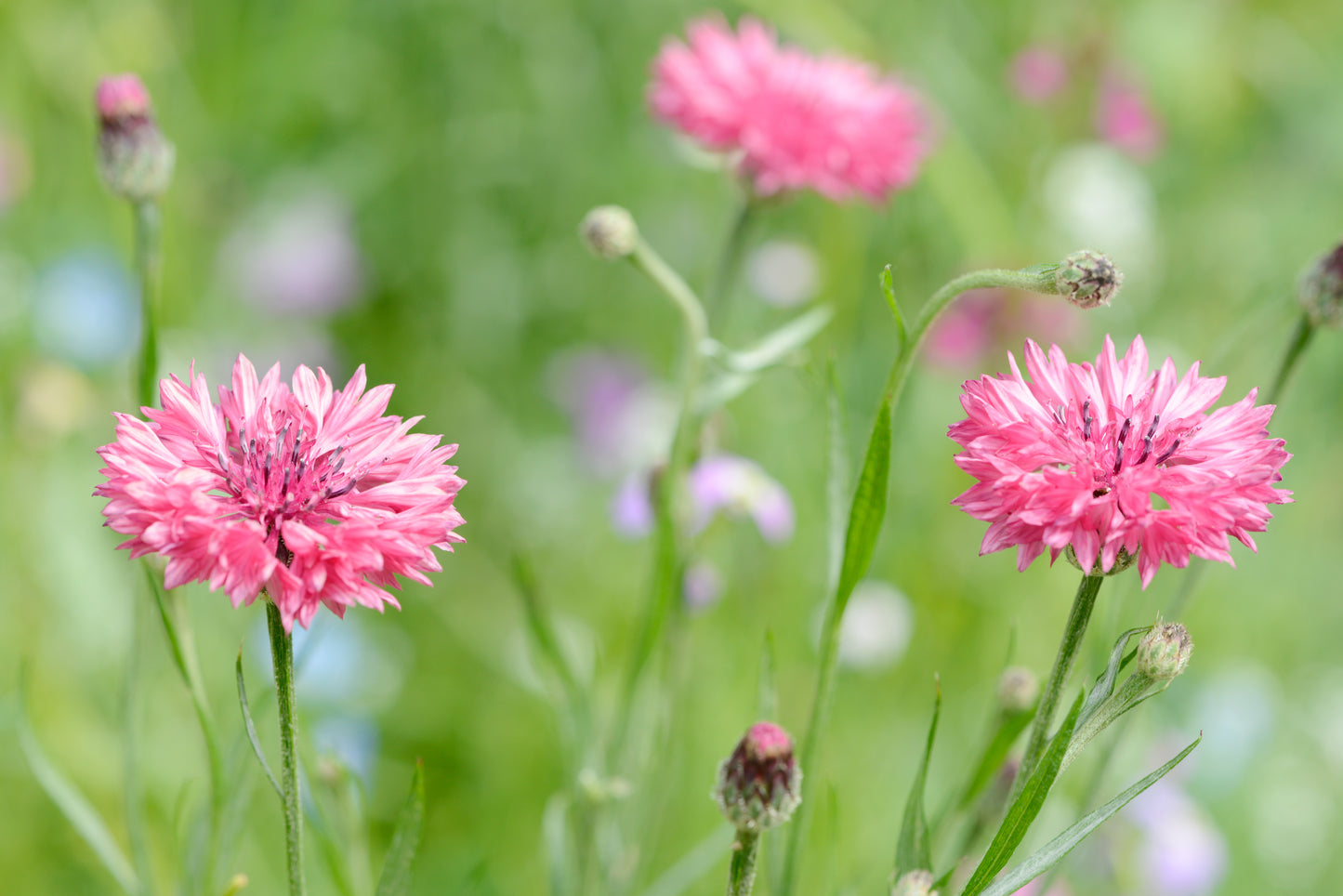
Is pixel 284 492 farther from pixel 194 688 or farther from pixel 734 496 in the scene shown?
pixel 734 496

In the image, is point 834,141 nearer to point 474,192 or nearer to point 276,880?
point 276,880

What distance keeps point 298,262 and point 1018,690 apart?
59.7 inches

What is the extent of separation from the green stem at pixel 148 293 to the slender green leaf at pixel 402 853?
0.30 m

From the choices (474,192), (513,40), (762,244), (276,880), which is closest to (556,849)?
(276,880)

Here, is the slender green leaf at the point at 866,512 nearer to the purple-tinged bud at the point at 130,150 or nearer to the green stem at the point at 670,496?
the green stem at the point at 670,496

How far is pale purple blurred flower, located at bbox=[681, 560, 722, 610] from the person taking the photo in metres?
0.93

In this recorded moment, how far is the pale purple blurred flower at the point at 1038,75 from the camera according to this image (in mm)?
1777

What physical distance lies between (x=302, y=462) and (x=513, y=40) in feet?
5.35

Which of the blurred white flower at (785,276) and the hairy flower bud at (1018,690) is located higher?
the blurred white flower at (785,276)

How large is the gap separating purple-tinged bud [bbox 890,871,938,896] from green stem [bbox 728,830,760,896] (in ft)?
0.24

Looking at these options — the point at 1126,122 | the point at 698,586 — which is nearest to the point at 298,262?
the point at 698,586

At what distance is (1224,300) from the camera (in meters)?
1.93

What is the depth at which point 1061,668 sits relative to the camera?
1.91 feet

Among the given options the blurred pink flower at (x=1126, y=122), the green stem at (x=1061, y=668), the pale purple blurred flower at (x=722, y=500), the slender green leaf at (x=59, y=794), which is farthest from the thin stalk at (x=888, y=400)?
the blurred pink flower at (x=1126, y=122)
